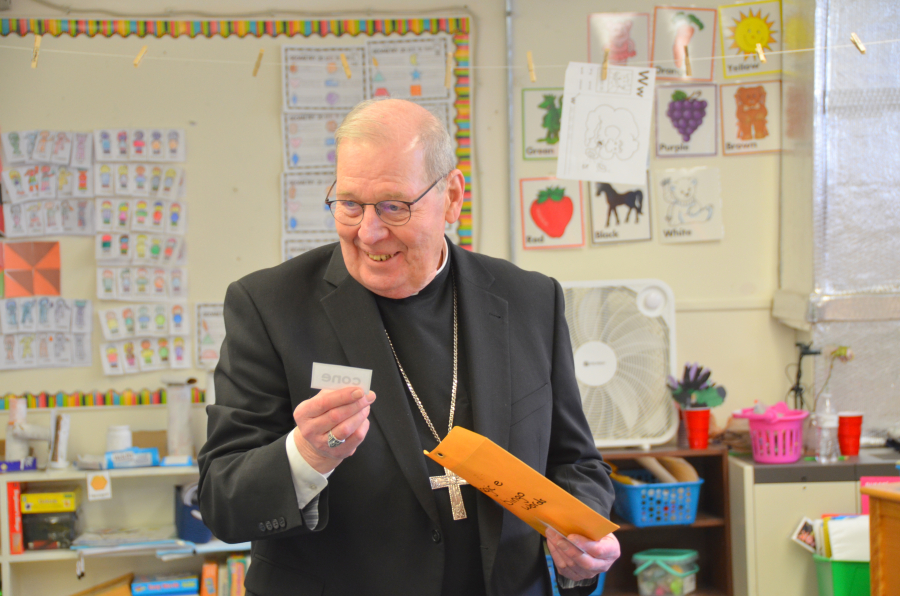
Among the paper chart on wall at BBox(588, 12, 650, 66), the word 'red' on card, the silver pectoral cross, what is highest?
the paper chart on wall at BBox(588, 12, 650, 66)

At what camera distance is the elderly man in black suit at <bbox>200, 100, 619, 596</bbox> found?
1.17 metres

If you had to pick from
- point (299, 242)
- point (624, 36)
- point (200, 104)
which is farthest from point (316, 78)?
point (624, 36)

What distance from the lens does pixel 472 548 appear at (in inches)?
50.0

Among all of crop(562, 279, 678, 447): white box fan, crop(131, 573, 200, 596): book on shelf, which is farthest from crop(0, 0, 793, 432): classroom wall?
crop(131, 573, 200, 596): book on shelf

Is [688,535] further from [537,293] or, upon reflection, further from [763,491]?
[537,293]

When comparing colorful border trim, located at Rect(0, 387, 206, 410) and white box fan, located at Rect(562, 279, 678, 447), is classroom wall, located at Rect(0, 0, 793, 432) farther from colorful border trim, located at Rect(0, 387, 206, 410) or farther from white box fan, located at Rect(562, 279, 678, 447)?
white box fan, located at Rect(562, 279, 678, 447)

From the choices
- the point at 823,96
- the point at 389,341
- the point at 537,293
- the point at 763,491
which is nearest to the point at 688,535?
the point at 763,491

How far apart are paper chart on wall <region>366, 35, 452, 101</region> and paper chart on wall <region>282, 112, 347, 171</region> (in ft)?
0.77

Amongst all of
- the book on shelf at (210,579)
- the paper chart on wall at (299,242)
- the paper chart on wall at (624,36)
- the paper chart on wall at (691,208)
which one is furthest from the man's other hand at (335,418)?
the paper chart on wall at (624,36)

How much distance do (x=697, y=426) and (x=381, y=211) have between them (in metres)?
2.10

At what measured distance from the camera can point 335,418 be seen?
3.18 ft

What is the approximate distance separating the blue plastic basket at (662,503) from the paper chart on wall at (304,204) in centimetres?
163

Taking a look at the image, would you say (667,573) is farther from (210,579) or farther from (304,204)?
(304,204)

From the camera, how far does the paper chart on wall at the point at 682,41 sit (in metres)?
3.24
